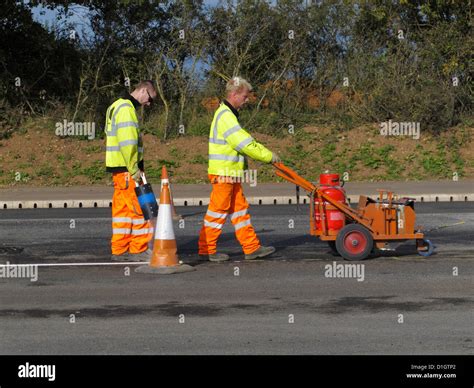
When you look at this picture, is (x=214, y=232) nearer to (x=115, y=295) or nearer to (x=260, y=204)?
(x=115, y=295)

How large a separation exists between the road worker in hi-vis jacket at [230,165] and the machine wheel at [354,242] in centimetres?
101

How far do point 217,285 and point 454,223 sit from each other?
6.15 m

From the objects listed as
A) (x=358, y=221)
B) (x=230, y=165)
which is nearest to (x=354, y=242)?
(x=358, y=221)

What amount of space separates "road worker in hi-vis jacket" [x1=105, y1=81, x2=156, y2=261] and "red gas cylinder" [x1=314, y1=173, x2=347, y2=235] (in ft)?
6.12

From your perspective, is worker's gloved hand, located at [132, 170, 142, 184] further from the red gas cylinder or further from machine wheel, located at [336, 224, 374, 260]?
machine wheel, located at [336, 224, 374, 260]

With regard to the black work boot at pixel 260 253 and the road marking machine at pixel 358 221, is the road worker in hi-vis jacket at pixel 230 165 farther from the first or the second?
the road marking machine at pixel 358 221

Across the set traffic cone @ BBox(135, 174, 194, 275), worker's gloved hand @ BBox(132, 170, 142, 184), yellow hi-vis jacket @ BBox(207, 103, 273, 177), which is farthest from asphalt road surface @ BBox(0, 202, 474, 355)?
yellow hi-vis jacket @ BBox(207, 103, 273, 177)

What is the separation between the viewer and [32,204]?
20.2 meters

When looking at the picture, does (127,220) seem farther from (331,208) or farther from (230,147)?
(331,208)

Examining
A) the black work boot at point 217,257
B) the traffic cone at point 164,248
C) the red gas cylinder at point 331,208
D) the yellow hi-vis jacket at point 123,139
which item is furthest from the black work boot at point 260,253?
the yellow hi-vis jacket at point 123,139

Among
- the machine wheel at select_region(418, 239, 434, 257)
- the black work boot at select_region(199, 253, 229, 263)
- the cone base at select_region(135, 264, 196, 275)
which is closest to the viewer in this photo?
the cone base at select_region(135, 264, 196, 275)

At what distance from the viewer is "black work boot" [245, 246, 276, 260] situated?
12.3 m

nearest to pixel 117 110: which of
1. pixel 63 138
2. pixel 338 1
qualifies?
pixel 63 138

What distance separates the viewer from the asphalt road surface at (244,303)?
8.20 metres
